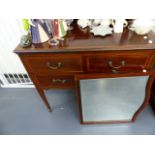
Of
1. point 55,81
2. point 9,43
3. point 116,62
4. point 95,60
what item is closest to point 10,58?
point 9,43

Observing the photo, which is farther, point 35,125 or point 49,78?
point 35,125

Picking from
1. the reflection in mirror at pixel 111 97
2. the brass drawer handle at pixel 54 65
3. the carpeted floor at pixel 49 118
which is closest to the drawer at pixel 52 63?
the brass drawer handle at pixel 54 65

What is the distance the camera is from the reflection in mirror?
2.97ft

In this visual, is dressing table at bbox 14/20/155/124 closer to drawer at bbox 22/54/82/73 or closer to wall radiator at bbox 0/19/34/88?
drawer at bbox 22/54/82/73

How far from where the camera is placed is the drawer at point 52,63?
2.73 ft

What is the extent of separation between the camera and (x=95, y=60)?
844 millimetres

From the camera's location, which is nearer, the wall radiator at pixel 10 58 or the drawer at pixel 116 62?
the drawer at pixel 116 62

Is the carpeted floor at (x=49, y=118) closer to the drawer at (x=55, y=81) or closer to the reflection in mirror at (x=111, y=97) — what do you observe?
the reflection in mirror at (x=111, y=97)

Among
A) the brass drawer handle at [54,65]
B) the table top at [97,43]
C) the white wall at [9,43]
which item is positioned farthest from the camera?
the white wall at [9,43]

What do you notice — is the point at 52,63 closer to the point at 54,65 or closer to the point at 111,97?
the point at 54,65

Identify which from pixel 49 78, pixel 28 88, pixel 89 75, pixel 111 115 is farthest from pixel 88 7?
pixel 28 88
